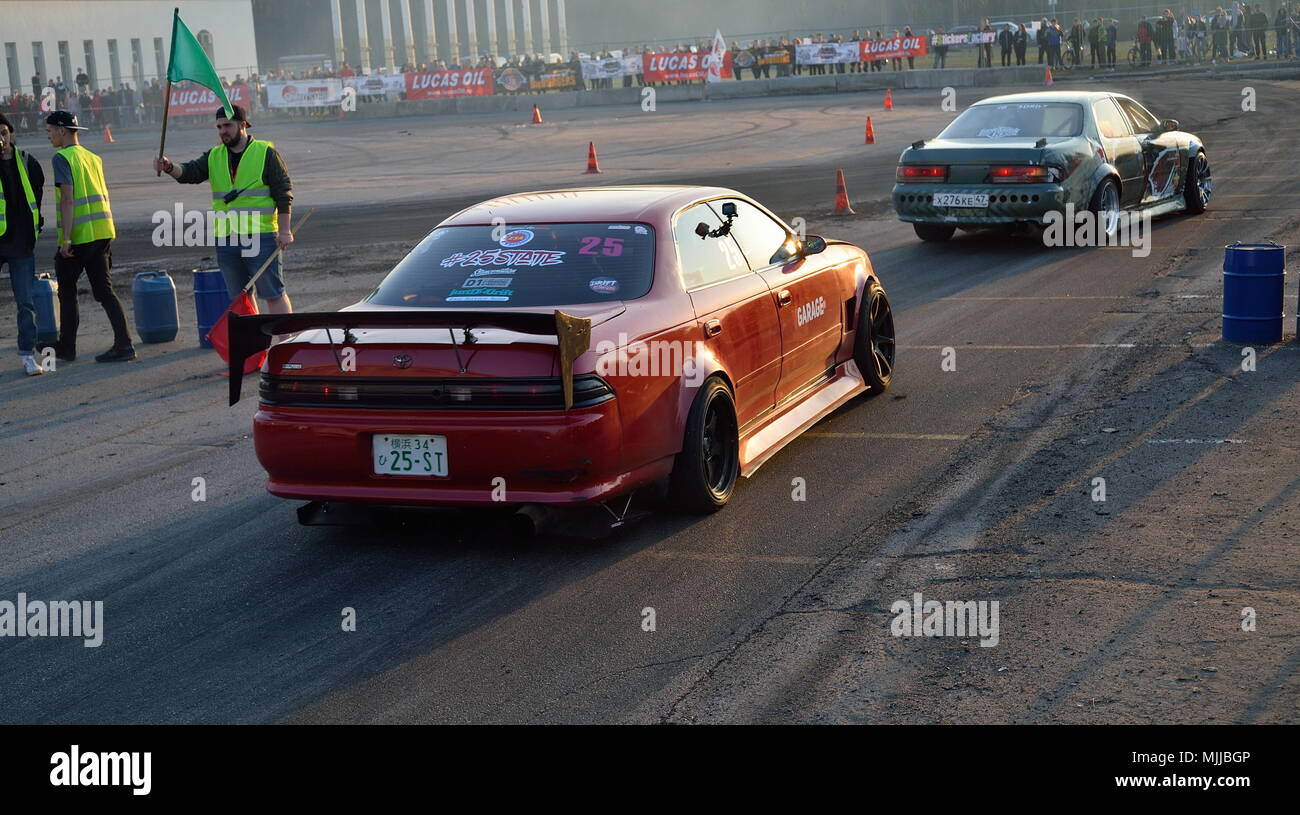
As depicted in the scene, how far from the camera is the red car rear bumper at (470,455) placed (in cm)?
546

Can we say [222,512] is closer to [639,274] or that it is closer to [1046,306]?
[639,274]

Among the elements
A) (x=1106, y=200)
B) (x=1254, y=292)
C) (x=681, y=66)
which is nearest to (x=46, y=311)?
(x=1254, y=292)

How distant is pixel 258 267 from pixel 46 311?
7.74 ft

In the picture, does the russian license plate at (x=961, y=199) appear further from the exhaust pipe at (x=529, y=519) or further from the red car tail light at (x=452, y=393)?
the exhaust pipe at (x=529, y=519)

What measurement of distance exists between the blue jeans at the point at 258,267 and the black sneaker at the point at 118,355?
1.29 m

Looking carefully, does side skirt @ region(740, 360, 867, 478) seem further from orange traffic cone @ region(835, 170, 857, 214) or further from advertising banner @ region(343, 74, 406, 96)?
advertising banner @ region(343, 74, 406, 96)

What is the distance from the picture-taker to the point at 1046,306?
1106 centimetres

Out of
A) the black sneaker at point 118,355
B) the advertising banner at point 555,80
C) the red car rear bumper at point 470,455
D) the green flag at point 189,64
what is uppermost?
the advertising banner at point 555,80

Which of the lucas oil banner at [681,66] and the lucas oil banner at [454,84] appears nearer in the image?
the lucas oil banner at [681,66]

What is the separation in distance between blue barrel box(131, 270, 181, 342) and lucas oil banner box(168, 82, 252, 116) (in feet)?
137

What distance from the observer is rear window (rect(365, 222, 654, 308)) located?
6.18m

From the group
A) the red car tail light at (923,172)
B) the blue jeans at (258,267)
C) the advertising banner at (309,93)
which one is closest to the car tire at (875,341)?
the blue jeans at (258,267)

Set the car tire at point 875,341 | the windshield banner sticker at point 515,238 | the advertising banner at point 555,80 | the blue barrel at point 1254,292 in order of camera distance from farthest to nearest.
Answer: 1. the advertising banner at point 555,80
2. the blue barrel at point 1254,292
3. the car tire at point 875,341
4. the windshield banner sticker at point 515,238

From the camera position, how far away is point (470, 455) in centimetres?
551
